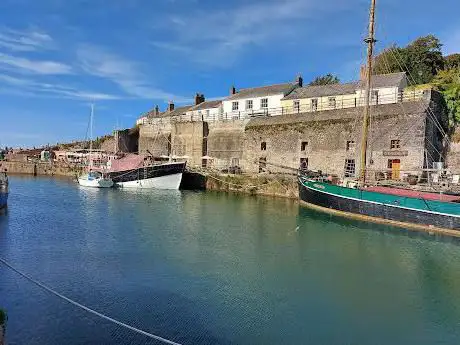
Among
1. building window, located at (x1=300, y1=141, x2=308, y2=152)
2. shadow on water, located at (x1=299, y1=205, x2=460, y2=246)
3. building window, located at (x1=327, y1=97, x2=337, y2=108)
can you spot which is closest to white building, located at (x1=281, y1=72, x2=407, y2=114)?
building window, located at (x1=327, y1=97, x2=337, y2=108)

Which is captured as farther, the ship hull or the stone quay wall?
the stone quay wall

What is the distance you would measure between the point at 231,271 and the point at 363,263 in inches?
196

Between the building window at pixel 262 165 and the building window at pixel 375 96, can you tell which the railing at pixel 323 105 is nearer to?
the building window at pixel 375 96

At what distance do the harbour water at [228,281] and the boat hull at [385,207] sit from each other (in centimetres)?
113

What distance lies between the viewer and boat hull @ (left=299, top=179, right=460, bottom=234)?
19578 millimetres

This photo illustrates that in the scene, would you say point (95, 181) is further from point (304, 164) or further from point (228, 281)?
point (228, 281)

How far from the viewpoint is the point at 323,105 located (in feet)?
118

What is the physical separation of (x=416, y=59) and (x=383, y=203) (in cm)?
2603

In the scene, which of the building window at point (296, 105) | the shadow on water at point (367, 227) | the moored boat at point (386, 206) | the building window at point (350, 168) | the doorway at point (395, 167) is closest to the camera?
the shadow on water at point (367, 227)

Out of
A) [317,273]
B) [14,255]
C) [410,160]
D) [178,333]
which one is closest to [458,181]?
[410,160]

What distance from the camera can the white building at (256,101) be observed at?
1588 inches

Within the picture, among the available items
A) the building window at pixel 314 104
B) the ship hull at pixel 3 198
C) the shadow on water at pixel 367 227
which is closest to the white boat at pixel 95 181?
the ship hull at pixel 3 198

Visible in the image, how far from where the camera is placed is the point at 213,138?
43.7 m

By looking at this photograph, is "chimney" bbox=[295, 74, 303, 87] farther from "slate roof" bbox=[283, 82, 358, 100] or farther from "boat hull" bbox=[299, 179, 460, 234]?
"boat hull" bbox=[299, 179, 460, 234]
